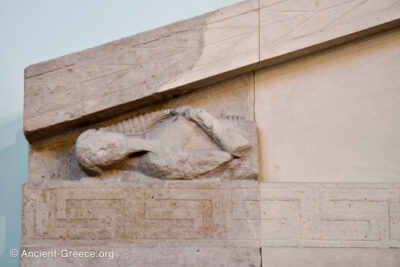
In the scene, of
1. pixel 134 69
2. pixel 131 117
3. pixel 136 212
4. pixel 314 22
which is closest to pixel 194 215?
pixel 136 212

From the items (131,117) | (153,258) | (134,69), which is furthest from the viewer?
(131,117)

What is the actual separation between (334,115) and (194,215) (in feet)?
3.57

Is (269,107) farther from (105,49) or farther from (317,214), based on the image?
(105,49)

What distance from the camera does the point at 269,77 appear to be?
3.31 metres

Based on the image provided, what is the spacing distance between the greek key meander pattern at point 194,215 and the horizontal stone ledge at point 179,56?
18.4 inches

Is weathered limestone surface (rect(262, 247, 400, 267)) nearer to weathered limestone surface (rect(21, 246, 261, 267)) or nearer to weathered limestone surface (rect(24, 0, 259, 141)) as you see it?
weathered limestone surface (rect(21, 246, 261, 267))

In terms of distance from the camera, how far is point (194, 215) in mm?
3010

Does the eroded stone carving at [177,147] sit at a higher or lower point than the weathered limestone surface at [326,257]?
higher

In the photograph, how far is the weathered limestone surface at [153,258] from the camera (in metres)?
2.96

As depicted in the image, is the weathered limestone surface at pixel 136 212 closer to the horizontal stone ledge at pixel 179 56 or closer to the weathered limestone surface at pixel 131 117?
the weathered limestone surface at pixel 131 117

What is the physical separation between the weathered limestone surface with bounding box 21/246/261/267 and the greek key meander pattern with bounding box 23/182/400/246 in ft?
0.23

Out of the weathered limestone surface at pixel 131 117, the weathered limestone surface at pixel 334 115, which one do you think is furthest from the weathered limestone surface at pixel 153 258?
the weathered limestone surface at pixel 334 115

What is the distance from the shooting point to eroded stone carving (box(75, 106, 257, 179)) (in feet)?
9.82

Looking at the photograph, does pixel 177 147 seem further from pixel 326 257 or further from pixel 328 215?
pixel 326 257
